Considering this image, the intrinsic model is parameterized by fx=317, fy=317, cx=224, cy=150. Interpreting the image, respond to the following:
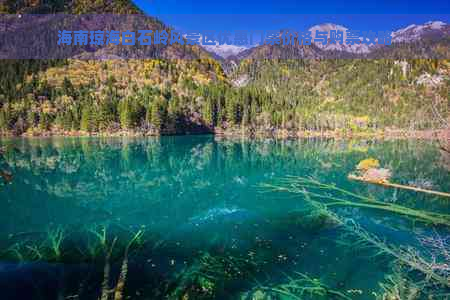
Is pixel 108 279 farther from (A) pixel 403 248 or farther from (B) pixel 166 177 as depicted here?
(B) pixel 166 177

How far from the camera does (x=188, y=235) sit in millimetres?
→ 16359

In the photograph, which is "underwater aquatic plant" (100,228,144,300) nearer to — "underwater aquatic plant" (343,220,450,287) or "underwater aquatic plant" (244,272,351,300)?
"underwater aquatic plant" (244,272,351,300)

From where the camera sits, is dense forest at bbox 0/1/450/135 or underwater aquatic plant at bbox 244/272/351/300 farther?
dense forest at bbox 0/1/450/135

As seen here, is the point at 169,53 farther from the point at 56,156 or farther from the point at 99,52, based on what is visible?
the point at 56,156

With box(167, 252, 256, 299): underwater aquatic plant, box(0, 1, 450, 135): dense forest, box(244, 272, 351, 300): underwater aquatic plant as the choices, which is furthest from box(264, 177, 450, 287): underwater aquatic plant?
box(0, 1, 450, 135): dense forest

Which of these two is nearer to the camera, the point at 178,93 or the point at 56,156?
the point at 56,156

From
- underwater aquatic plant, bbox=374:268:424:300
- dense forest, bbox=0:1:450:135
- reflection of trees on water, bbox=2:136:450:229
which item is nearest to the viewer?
underwater aquatic plant, bbox=374:268:424:300

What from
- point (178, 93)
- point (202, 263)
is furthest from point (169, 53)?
point (202, 263)

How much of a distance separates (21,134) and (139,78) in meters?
65.4

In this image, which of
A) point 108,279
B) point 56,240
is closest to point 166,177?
point 56,240

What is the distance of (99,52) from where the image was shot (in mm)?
185750

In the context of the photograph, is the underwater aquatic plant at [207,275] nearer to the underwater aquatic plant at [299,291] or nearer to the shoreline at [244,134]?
the underwater aquatic plant at [299,291]

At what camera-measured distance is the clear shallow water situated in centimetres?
1087

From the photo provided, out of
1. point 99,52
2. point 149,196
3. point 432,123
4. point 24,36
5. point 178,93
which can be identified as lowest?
point 149,196
